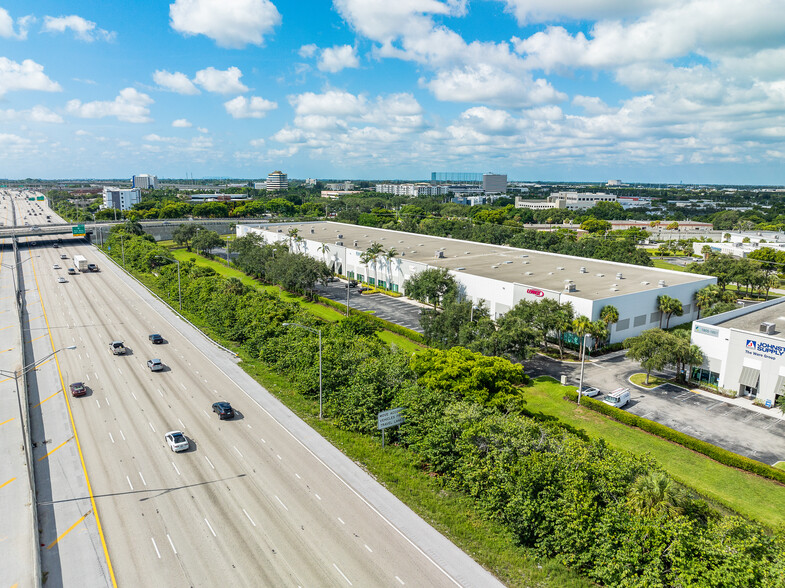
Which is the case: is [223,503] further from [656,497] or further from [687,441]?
[687,441]

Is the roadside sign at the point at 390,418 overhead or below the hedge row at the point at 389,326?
overhead

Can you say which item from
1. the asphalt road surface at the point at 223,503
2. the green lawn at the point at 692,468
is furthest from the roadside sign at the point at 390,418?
the green lawn at the point at 692,468

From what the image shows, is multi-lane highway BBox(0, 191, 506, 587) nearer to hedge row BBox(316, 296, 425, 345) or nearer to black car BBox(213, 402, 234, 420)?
black car BBox(213, 402, 234, 420)

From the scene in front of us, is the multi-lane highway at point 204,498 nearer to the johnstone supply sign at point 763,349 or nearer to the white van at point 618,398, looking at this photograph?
the white van at point 618,398

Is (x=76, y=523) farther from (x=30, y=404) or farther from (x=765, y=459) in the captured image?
(x=765, y=459)

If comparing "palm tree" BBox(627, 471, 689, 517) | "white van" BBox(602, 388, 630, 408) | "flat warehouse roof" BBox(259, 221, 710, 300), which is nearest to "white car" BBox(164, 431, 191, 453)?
"palm tree" BBox(627, 471, 689, 517)

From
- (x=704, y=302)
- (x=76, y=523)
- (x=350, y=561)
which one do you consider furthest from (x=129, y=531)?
(x=704, y=302)
